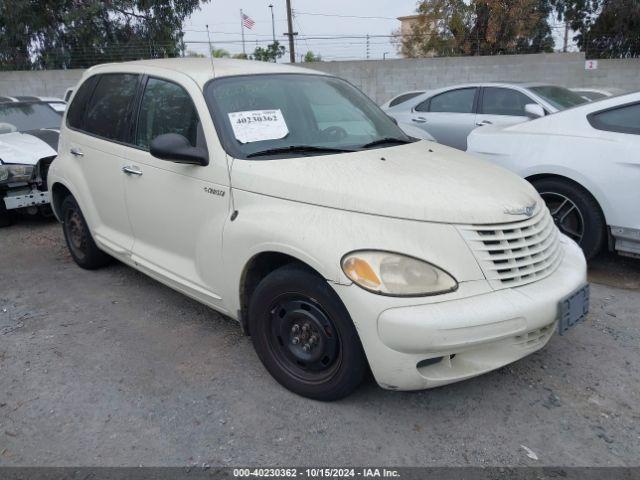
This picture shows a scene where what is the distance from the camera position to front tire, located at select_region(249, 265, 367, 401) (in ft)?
8.52

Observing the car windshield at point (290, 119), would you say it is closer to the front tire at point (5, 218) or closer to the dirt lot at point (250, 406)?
the dirt lot at point (250, 406)

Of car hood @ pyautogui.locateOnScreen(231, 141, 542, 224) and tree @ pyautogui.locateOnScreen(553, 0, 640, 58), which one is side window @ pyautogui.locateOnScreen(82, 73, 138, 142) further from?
tree @ pyautogui.locateOnScreen(553, 0, 640, 58)

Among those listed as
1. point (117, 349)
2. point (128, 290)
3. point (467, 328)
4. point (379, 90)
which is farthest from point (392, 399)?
point (379, 90)

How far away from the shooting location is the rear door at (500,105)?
25.1ft

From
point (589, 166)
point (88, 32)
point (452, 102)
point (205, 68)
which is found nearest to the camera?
point (205, 68)

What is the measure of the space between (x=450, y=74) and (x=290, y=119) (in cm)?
1650

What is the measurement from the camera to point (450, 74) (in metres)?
18.4

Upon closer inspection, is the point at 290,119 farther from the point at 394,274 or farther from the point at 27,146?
the point at 27,146

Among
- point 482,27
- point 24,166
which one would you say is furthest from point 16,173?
point 482,27

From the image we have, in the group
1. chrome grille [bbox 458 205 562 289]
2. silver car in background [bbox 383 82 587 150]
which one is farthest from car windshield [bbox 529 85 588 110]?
chrome grille [bbox 458 205 562 289]

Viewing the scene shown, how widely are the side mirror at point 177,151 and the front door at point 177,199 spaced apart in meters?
0.06

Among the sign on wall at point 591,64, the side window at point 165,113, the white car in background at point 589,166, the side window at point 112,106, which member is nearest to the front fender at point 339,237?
the side window at point 165,113

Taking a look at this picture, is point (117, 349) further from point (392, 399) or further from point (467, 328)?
point (467, 328)

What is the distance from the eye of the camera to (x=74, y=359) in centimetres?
338
